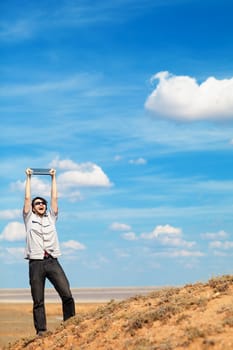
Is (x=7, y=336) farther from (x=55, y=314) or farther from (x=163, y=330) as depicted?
(x=163, y=330)

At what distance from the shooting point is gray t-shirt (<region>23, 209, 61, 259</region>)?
45.0ft

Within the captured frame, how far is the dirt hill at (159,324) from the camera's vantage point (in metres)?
11.1

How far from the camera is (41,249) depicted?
13727 mm

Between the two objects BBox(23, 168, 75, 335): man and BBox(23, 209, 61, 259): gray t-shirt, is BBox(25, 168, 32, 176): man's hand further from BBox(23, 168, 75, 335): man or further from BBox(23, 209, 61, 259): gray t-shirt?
BBox(23, 209, 61, 259): gray t-shirt

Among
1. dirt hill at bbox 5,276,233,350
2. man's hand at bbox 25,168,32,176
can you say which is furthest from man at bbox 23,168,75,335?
dirt hill at bbox 5,276,233,350

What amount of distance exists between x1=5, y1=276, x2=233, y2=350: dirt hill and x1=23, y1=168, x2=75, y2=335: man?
0.79 m

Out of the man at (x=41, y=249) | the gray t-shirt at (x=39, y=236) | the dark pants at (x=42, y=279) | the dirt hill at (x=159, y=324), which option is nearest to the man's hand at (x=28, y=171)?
the man at (x=41, y=249)

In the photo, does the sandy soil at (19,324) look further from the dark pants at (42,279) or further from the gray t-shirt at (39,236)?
the gray t-shirt at (39,236)

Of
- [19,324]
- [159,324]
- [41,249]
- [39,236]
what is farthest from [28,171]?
[19,324]

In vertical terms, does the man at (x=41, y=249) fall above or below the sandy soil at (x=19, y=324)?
above

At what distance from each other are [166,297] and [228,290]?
141cm

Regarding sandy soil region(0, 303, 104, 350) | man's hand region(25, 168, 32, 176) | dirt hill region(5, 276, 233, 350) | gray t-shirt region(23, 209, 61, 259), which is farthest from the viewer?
sandy soil region(0, 303, 104, 350)

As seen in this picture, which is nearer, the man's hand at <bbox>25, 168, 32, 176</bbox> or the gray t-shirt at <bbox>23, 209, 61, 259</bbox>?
the gray t-shirt at <bbox>23, 209, 61, 259</bbox>

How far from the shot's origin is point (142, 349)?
11.2 meters
